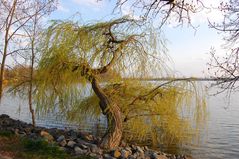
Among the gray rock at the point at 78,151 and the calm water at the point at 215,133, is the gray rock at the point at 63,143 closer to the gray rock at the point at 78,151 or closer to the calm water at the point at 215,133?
the gray rock at the point at 78,151

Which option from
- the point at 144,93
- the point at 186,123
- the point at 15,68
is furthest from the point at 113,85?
the point at 15,68

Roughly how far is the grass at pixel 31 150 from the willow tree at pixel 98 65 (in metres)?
2.99

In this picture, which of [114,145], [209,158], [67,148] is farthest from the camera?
[209,158]

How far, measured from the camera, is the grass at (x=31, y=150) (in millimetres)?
10430

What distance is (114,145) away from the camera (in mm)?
14062

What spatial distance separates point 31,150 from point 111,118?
383 cm

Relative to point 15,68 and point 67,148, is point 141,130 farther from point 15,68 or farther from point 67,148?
point 15,68

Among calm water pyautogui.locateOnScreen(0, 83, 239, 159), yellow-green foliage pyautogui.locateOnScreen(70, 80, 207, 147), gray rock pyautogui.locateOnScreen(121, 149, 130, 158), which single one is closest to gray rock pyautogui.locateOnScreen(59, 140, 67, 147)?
gray rock pyautogui.locateOnScreen(121, 149, 130, 158)

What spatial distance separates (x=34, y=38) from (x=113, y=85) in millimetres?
4802

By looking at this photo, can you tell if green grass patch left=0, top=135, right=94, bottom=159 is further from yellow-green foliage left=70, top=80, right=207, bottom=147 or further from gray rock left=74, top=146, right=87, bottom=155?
yellow-green foliage left=70, top=80, right=207, bottom=147

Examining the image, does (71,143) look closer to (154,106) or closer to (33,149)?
(33,149)

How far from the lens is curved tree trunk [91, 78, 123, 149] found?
14.0 metres

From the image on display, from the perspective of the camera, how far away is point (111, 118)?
14.1m

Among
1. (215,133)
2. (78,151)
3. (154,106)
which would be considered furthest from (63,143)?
(215,133)
